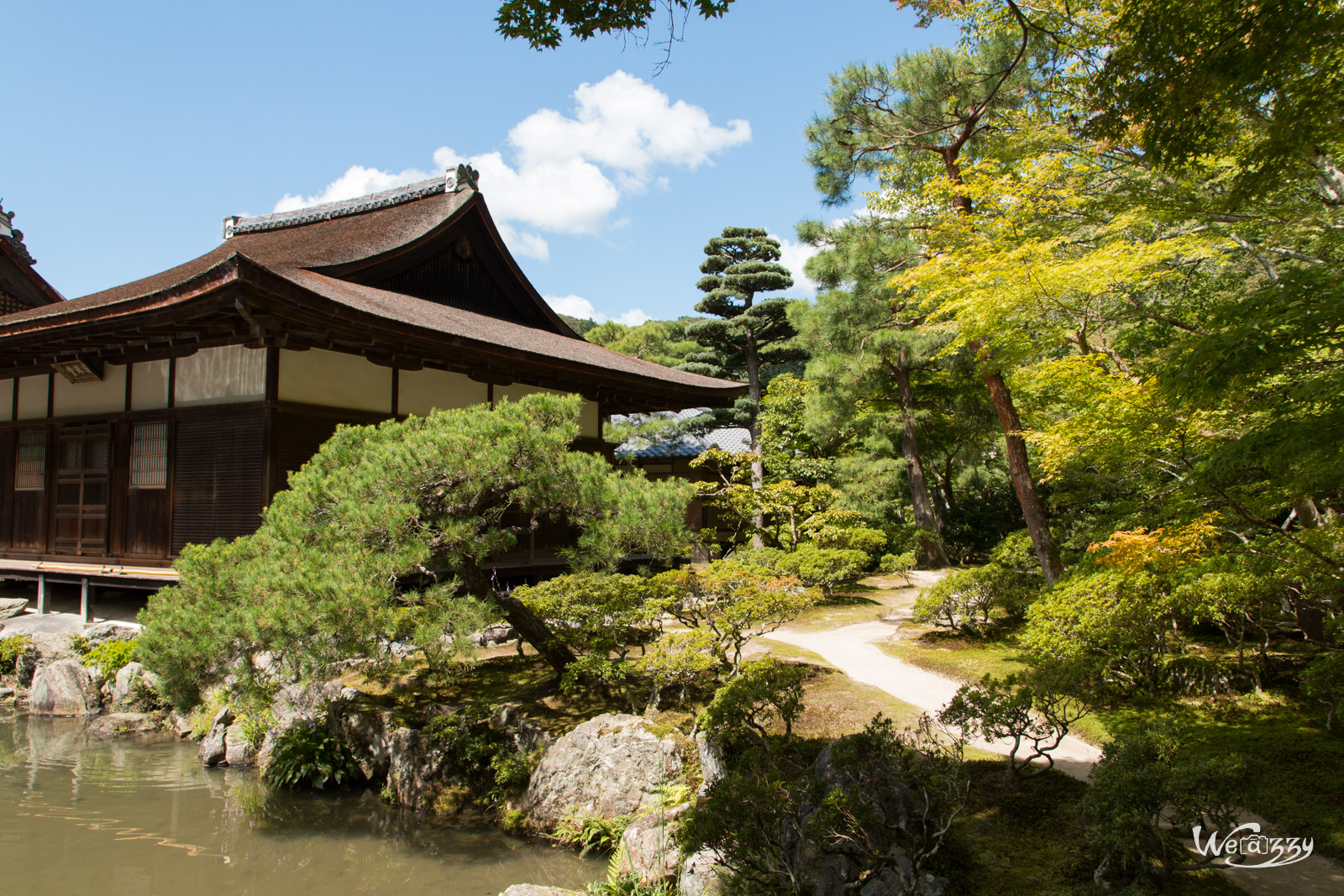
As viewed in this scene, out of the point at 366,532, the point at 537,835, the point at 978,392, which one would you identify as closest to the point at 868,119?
the point at 978,392

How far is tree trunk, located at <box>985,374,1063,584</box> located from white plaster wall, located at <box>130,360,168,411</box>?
10589 millimetres

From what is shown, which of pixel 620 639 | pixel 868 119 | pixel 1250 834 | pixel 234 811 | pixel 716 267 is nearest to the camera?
pixel 1250 834

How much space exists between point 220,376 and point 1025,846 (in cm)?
937

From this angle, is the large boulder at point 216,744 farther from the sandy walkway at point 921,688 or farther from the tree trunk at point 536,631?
the sandy walkway at point 921,688

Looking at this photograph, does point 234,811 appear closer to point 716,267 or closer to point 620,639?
point 620,639

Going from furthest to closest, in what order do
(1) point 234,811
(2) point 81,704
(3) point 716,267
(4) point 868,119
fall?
(3) point 716,267 → (4) point 868,119 → (2) point 81,704 → (1) point 234,811

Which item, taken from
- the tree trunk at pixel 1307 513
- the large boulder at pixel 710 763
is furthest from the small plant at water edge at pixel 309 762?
the tree trunk at pixel 1307 513

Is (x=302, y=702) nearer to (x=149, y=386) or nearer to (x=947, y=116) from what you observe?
(x=149, y=386)

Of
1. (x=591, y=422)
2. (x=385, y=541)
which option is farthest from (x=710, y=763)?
(x=591, y=422)

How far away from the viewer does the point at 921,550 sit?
646 inches

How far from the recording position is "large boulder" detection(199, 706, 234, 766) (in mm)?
6832

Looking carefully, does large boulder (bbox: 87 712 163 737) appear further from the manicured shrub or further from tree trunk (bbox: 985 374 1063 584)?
tree trunk (bbox: 985 374 1063 584)

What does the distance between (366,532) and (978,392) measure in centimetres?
1451

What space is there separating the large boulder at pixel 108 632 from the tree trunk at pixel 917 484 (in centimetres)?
1382
